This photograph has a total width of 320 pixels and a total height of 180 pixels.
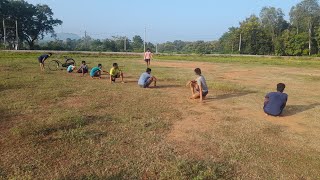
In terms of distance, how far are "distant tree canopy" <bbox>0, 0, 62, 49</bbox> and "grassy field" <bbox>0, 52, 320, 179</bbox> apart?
168 feet

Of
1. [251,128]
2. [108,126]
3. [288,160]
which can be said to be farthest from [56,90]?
[288,160]

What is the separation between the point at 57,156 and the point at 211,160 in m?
2.72

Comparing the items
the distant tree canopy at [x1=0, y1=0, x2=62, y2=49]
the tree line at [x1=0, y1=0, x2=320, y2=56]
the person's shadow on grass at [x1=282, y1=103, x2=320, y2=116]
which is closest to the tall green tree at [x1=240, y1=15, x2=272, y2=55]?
the tree line at [x1=0, y1=0, x2=320, y2=56]

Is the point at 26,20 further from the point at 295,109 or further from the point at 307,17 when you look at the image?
the point at 295,109

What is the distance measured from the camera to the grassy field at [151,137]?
552cm

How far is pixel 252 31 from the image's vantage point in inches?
2598

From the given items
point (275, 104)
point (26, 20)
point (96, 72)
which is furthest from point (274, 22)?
point (275, 104)

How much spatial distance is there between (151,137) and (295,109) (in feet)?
17.8

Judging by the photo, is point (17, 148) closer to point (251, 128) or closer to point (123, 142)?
point (123, 142)

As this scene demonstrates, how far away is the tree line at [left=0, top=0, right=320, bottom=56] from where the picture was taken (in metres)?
58.8

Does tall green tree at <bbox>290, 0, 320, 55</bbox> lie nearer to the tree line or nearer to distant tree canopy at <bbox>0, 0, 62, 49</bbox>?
the tree line

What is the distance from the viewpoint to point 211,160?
5.95 metres

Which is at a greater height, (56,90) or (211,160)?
(56,90)

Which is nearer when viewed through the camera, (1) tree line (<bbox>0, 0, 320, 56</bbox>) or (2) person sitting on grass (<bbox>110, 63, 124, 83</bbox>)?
(2) person sitting on grass (<bbox>110, 63, 124, 83</bbox>)
